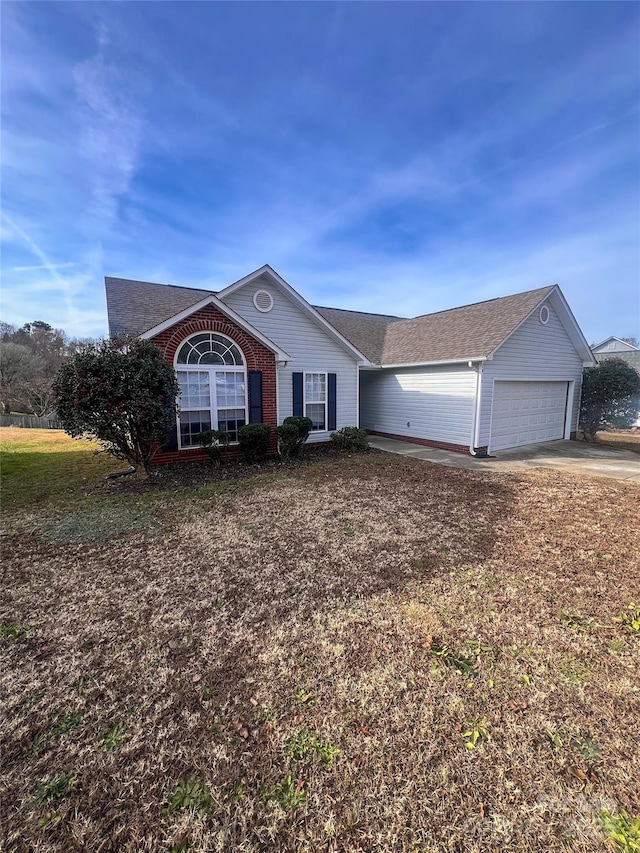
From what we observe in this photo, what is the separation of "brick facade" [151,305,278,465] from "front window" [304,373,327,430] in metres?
1.51

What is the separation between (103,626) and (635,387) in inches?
699

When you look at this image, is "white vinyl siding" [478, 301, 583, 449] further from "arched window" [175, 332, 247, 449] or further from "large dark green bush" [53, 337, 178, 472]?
"large dark green bush" [53, 337, 178, 472]

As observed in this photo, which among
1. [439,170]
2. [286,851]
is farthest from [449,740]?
[439,170]

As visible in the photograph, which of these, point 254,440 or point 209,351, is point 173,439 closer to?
point 254,440

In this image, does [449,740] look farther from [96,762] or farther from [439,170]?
[439,170]

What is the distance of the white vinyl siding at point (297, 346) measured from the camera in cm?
1041

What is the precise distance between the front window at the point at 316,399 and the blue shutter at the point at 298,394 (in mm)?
266

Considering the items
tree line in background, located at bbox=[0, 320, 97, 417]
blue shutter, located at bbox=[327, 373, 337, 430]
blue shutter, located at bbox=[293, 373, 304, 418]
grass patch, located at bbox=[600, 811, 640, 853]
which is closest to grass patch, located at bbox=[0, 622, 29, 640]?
grass patch, located at bbox=[600, 811, 640, 853]

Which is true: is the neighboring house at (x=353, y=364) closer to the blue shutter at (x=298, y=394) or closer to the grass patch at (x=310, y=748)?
the blue shutter at (x=298, y=394)

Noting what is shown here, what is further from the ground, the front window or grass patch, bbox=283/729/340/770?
the front window

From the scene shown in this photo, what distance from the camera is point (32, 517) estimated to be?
6.14 meters

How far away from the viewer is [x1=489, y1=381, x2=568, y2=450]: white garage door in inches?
454

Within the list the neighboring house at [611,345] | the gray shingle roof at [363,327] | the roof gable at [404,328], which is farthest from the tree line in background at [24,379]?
the neighboring house at [611,345]

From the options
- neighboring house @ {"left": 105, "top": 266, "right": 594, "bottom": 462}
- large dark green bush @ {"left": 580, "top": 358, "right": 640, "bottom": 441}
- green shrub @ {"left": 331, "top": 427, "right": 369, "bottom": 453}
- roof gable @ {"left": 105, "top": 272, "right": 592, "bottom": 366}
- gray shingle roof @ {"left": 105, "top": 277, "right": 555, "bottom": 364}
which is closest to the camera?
neighboring house @ {"left": 105, "top": 266, "right": 594, "bottom": 462}
